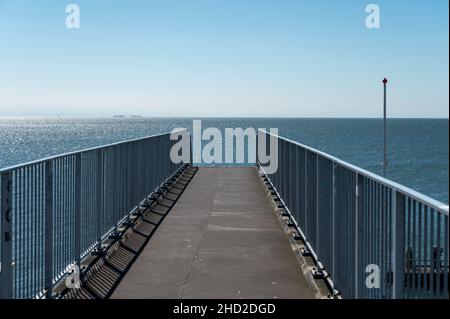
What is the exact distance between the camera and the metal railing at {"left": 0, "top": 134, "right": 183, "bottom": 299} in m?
4.90

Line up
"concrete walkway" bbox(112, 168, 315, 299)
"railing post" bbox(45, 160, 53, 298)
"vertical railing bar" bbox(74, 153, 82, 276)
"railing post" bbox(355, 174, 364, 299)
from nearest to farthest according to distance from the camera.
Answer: "railing post" bbox(355, 174, 364, 299)
"railing post" bbox(45, 160, 53, 298)
"concrete walkway" bbox(112, 168, 315, 299)
"vertical railing bar" bbox(74, 153, 82, 276)

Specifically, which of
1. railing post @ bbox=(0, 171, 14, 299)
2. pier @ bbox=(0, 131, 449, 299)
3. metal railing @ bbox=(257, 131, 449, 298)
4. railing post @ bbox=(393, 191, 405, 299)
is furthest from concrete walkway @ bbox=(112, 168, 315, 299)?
railing post @ bbox=(393, 191, 405, 299)

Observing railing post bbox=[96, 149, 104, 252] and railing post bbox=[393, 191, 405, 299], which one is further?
railing post bbox=[96, 149, 104, 252]

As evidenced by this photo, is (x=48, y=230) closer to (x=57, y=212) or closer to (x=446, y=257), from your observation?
(x=57, y=212)

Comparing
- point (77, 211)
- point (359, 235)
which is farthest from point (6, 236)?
point (359, 235)

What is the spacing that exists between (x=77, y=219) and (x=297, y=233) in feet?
11.6

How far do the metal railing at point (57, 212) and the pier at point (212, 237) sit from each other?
0.05 feet

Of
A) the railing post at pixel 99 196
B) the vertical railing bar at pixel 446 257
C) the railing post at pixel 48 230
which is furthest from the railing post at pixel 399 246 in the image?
the railing post at pixel 99 196

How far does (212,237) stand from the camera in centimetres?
917

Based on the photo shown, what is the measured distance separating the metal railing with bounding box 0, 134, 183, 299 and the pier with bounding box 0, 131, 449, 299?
0.6 inches

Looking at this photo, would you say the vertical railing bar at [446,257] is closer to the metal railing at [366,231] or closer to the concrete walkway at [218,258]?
the metal railing at [366,231]

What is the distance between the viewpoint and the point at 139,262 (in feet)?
24.8

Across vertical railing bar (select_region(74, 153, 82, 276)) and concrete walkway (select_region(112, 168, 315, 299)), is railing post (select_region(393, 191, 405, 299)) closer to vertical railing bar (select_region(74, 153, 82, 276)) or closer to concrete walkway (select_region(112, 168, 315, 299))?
concrete walkway (select_region(112, 168, 315, 299))
